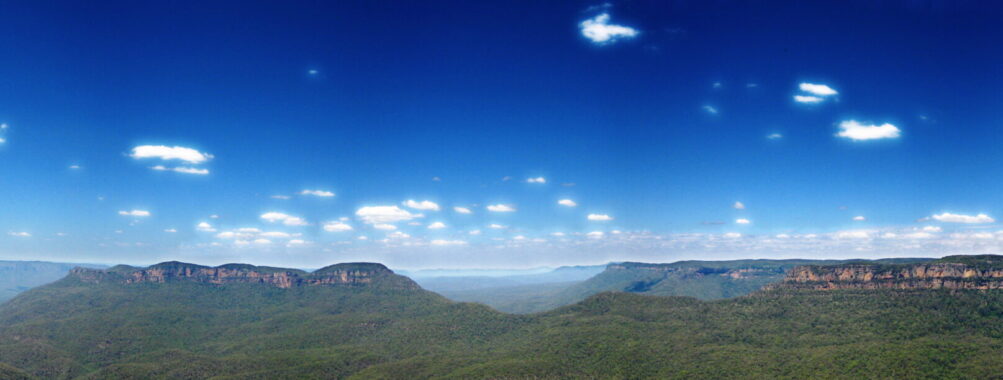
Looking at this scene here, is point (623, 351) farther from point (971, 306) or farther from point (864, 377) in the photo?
point (971, 306)

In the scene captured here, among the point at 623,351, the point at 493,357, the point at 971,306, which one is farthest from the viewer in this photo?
the point at 493,357

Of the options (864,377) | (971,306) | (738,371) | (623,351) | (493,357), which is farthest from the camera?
(493,357)

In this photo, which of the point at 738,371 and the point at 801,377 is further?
the point at 738,371

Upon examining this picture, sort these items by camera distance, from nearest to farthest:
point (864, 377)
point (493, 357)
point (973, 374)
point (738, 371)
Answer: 1. point (973, 374)
2. point (864, 377)
3. point (738, 371)
4. point (493, 357)

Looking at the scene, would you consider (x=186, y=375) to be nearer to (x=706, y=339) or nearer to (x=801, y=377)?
(x=706, y=339)

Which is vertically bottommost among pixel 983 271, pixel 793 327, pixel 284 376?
pixel 284 376

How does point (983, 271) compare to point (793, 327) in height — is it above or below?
above

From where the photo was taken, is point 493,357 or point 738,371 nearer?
point 738,371

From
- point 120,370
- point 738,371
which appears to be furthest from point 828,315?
point 120,370

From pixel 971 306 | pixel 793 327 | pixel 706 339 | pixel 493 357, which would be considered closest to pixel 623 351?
Answer: pixel 706 339
